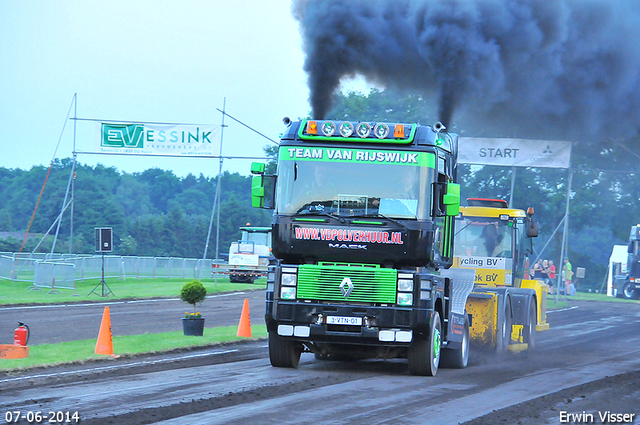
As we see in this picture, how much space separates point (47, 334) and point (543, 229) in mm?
50371

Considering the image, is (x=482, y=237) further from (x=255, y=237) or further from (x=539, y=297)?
(x=255, y=237)

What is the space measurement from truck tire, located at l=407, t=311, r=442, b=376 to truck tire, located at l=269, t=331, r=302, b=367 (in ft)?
5.84

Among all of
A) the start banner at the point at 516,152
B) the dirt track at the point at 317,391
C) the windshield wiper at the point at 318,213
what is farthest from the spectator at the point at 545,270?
the windshield wiper at the point at 318,213

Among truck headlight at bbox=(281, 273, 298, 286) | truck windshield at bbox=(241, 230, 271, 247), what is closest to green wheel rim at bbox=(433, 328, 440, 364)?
truck headlight at bbox=(281, 273, 298, 286)

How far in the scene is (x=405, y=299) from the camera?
1115cm

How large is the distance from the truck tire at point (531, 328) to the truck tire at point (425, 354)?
20.6 ft

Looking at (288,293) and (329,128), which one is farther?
(329,128)

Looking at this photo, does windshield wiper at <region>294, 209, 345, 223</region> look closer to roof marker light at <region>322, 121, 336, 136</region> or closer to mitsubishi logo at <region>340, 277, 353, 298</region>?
mitsubishi logo at <region>340, 277, 353, 298</region>

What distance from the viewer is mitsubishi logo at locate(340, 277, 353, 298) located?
1123cm

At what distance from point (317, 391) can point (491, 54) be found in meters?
11.0

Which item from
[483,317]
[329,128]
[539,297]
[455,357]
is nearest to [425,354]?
[455,357]

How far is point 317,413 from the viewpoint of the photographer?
843cm

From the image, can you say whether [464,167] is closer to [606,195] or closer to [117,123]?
[606,195]

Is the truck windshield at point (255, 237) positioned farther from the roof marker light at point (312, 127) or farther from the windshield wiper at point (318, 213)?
the windshield wiper at point (318, 213)
